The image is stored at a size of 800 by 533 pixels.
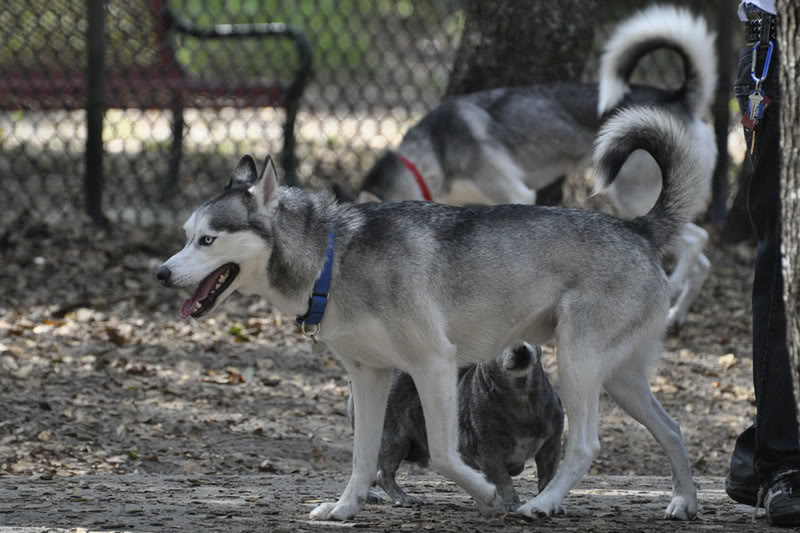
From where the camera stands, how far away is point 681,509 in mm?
3625

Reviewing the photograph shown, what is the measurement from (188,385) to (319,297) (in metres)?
2.32

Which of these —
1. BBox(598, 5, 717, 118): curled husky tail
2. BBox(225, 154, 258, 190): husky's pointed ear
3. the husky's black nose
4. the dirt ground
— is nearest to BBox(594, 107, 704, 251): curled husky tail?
the dirt ground

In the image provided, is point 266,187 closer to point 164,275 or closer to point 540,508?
point 164,275

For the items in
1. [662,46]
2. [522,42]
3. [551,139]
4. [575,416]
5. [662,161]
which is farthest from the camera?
[522,42]

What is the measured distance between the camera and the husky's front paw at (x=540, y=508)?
139 inches

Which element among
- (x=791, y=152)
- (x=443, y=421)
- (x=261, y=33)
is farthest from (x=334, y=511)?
(x=261, y=33)

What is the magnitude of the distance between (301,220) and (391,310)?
0.42m

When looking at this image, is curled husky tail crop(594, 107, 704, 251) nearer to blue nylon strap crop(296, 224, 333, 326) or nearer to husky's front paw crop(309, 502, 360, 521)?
blue nylon strap crop(296, 224, 333, 326)

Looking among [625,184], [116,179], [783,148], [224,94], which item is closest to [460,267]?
[783,148]

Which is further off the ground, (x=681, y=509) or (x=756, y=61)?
(x=756, y=61)

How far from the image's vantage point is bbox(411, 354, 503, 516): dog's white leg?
3.46 metres

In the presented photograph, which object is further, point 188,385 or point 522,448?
point 188,385

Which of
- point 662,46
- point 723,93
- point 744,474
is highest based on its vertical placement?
point 662,46

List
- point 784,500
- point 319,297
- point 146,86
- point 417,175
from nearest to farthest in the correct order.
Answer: point 784,500 → point 319,297 → point 417,175 → point 146,86
